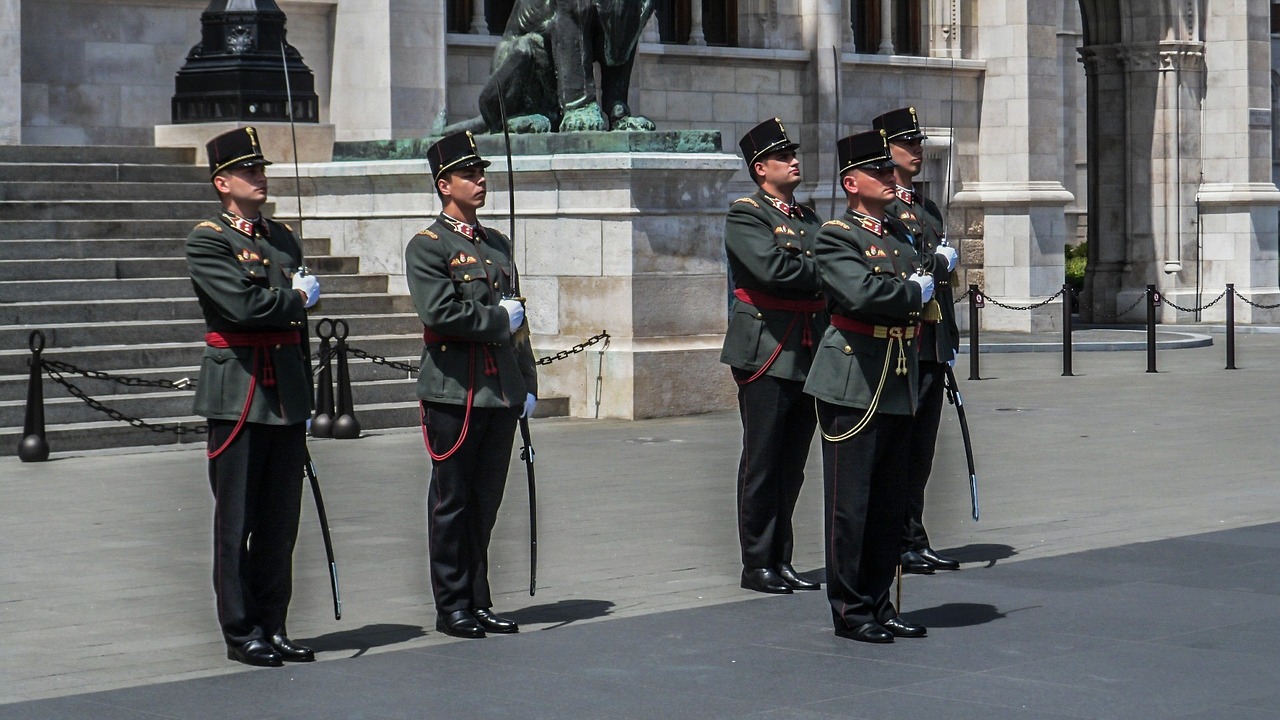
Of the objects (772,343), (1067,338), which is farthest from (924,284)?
(1067,338)

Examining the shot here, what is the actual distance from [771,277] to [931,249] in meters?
0.80

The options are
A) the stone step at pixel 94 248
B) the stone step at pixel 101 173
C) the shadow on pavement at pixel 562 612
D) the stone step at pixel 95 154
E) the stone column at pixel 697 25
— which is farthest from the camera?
the stone column at pixel 697 25

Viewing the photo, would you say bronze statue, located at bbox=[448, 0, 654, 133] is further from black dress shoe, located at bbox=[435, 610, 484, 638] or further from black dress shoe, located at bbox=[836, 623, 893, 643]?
black dress shoe, located at bbox=[836, 623, 893, 643]

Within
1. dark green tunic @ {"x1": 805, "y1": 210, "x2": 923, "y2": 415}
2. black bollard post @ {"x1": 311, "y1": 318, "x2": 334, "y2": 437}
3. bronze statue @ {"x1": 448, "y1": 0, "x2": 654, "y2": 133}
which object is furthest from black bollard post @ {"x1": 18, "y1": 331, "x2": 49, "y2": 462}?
dark green tunic @ {"x1": 805, "y1": 210, "x2": 923, "y2": 415}

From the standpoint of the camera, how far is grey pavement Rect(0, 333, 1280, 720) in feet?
22.0

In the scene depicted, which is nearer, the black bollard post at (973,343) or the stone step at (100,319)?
the stone step at (100,319)

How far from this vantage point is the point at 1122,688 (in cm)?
675

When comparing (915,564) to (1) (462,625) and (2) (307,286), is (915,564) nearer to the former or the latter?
(1) (462,625)

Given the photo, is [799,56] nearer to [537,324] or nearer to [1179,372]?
[1179,372]

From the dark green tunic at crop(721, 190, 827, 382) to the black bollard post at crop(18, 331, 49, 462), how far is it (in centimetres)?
614

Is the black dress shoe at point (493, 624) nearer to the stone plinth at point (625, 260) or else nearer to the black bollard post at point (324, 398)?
the black bollard post at point (324, 398)

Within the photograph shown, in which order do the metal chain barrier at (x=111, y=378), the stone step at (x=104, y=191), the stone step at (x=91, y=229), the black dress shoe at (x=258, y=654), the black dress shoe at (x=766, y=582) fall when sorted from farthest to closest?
the stone step at (x=104, y=191)
the stone step at (x=91, y=229)
the metal chain barrier at (x=111, y=378)
the black dress shoe at (x=766, y=582)
the black dress shoe at (x=258, y=654)

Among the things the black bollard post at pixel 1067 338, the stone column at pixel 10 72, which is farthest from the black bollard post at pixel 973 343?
the stone column at pixel 10 72

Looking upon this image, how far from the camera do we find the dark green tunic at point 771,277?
884 centimetres
